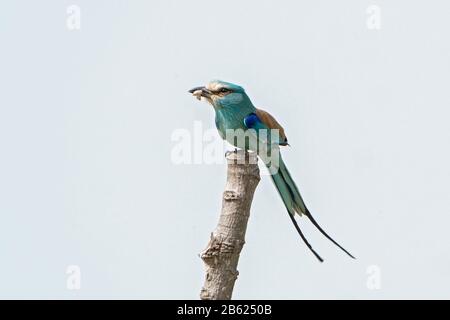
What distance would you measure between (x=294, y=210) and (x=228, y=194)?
2.83 ft

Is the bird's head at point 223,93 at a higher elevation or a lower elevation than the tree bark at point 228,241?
higher

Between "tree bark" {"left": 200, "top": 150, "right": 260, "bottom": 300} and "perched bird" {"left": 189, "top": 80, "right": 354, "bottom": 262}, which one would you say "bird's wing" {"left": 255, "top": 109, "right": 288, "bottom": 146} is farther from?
"tree bark" {"left": 200, "top": 150, "right": 260, "bottom": 300}

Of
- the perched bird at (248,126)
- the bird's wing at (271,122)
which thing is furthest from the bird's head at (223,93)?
the bird's wing at (271,122)

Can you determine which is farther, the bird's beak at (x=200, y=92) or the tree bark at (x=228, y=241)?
the bird's beak at (x=200, y=92)

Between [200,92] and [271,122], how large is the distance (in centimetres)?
42

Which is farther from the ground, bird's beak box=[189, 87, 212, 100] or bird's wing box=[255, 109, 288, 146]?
bird's beak box=[189, 87, 212, 100]

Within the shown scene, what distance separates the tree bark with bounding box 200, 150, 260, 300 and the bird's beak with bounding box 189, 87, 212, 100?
38.6 inches

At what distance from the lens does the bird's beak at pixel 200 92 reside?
4184 mm

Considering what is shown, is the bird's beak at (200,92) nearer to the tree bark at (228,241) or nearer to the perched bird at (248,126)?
the perched bird at (248,126)

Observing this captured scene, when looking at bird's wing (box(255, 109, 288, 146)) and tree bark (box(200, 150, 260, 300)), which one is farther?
bird's wing (box(255, 109, 288, 146))

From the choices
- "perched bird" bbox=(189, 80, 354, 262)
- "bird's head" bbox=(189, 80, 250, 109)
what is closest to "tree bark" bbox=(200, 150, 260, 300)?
"perched bird" bbox=(189, 80, 354, 262)

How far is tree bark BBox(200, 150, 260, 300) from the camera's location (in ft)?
10.5

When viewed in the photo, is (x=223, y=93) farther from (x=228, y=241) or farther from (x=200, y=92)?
(x=228, y=241)

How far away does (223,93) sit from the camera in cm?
418
